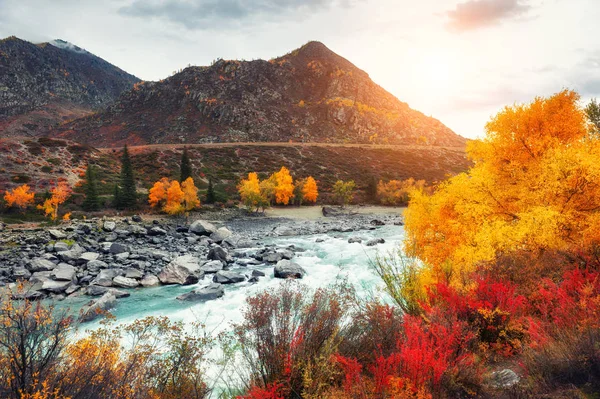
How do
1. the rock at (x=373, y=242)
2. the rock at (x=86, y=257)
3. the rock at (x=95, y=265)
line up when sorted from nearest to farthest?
1. the rock at (x=95, y=265)
2. the rock at (x=86, y=257)
3. the rock at (x=373, y=242)

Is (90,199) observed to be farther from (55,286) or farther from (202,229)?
(55,286)

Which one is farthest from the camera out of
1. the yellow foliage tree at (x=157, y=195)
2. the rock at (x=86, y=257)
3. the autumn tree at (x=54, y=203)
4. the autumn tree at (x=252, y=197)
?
the autumn tree at (x=252, y=197)

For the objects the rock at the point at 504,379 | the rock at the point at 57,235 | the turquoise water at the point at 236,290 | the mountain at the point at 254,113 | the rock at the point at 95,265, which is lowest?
the turquoise water at the point at 236,290

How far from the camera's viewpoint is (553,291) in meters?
8.53

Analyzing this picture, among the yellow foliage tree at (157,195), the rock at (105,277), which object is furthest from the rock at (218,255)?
the yellow foliage tree at (157,195)

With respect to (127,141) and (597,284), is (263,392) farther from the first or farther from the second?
(127,141)

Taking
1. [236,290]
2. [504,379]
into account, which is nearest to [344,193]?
[236,290]

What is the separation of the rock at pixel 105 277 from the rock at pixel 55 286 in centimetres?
156

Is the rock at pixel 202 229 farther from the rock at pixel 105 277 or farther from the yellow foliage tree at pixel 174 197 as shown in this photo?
the rock at pixel 105 277

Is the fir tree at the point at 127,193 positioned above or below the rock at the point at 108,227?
above

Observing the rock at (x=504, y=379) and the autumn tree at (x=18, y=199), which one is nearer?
the rock at (x=504, y=379)

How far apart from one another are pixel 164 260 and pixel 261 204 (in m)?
32.7

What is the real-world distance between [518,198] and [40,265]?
31030 millimetres

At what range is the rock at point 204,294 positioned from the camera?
61.7 feet
